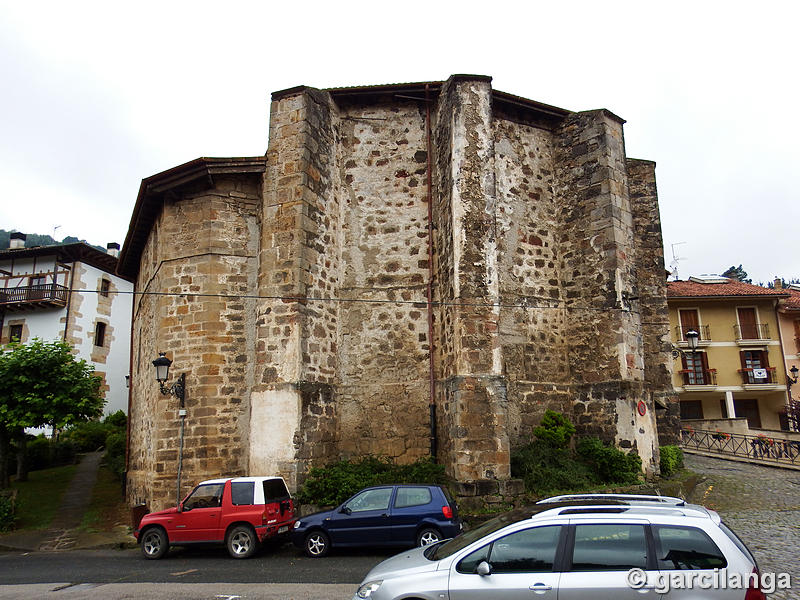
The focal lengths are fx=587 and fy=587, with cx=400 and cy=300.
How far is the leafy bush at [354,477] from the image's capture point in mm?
11195

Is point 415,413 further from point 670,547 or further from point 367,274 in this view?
point 670,547

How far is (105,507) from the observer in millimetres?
16172

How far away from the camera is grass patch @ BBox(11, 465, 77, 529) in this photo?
47.9ft

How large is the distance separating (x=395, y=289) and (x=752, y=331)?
2677 centimetres

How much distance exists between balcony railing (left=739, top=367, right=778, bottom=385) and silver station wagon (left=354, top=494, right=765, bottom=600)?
104ft

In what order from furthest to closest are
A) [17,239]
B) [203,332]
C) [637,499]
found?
[17,239], [203,332], [637,499]

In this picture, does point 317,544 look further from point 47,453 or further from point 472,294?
point 47,453

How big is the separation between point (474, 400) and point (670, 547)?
22.8 feet

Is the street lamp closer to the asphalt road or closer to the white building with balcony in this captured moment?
the asphalt road

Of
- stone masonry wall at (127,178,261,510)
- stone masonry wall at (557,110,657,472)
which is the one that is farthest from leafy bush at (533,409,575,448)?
stone masonry wall at (127,178,261,510)

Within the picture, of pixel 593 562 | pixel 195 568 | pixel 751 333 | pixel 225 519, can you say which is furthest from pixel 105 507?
pixel 751 333

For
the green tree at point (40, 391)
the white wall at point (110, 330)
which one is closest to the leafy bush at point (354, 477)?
the green tree at point (40, 391)

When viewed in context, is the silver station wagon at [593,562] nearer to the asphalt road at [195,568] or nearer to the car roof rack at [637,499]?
the car roof rack at [637,499]

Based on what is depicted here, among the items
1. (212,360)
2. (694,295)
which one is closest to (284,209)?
(212,360)
